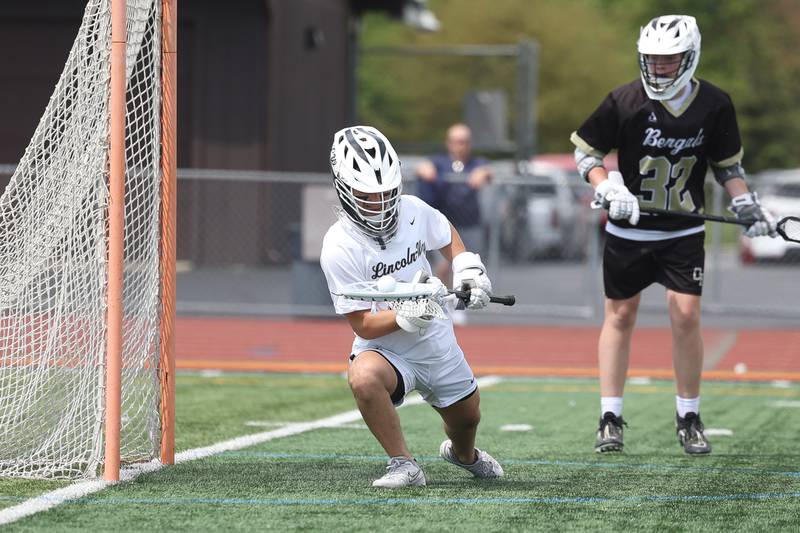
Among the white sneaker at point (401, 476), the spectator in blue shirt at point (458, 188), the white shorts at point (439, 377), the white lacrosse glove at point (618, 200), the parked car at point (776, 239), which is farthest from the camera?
the parked car at point (776, 239)

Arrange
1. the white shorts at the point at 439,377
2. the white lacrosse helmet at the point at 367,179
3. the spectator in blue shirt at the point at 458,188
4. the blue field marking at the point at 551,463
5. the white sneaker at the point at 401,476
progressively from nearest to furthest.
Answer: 1. the white lacrosse helmet at the point at 367,179
2. the white sneaker at the point at 401,476
3. the white shorts at the point at 439,377
4. the blue field marking at the point at 551,463
5. the spectator in blue shirt at the point at 458,188

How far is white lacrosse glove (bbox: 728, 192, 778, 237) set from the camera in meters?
6.86

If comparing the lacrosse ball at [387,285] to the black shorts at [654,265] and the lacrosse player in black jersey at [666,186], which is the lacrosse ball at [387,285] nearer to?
the lacrosse player in black jersey at [666,186]

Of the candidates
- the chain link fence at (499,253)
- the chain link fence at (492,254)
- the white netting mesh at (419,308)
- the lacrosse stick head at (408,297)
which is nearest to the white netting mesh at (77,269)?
the lacrosse stick head at (408,297)

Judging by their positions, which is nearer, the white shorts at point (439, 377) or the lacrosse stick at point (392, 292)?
the lacrosse stick at point (392, 292)

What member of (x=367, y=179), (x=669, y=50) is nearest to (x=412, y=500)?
(x=367, y=179)

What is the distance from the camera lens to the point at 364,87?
48.3m

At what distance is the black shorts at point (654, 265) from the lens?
690 centimetres

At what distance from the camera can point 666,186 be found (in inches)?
272

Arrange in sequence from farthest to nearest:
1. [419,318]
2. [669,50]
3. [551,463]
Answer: [669,50] < [551,463] < [419,318]

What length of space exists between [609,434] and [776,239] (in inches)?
401

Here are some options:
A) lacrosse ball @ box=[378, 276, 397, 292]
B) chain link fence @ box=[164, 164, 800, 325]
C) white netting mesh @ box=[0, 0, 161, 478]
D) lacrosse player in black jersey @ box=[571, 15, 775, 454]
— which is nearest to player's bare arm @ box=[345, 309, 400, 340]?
lacrosse ball @ box=[378, 276, 397, 292]

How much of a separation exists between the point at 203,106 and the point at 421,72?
2736 centimetres

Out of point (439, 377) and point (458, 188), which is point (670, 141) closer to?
point (439, 377)
